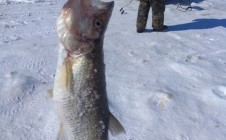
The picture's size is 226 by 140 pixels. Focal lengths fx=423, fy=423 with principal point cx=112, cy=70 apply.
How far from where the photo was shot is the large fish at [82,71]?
205 centimetres

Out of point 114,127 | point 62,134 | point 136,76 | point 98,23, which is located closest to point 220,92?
point 136,76

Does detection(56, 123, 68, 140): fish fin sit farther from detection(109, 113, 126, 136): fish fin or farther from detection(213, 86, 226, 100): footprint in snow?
detection(213, 86, 226, 100): footprint in snow

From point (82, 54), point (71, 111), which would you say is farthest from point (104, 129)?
point (82, 54)

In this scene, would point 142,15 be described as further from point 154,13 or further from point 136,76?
point 136,76

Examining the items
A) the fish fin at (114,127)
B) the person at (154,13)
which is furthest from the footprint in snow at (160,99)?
the person at (154,13)

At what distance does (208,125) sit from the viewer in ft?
14.5

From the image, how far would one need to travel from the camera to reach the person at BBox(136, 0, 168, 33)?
7.34 metres

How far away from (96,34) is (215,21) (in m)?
6.51

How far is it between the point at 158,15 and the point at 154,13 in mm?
80

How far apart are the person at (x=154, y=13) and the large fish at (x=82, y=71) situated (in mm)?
5196

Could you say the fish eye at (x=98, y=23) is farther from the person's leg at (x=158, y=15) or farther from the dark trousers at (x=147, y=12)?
the person's leg at (x=158, y=15)

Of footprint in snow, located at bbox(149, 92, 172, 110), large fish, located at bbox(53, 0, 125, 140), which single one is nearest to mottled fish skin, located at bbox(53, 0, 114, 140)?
large fish, located at bbox(53, 0, 125, 140)

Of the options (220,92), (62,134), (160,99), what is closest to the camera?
(62,134)

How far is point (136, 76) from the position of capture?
17.8ft
